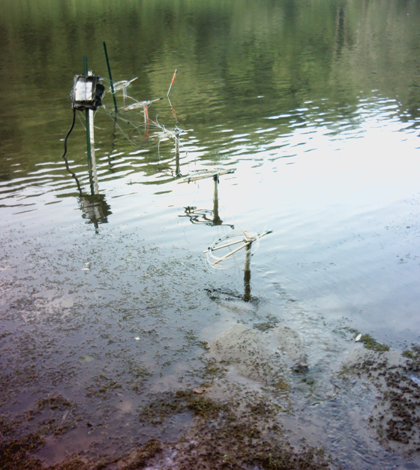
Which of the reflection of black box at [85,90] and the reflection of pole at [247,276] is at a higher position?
the reflection of black box at [85,90]

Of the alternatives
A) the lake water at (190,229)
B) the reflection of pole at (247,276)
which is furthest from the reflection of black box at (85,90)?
the reflection of pole at (247,276)

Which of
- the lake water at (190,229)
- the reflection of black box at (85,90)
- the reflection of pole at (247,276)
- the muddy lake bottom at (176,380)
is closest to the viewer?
the muddy lake bottom at (176,380)

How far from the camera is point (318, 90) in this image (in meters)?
32.5

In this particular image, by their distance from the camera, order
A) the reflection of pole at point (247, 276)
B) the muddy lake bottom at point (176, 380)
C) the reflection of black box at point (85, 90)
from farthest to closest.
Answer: the reflection of black box at point (85, 90), the reflection of pole at point (247, 276), the muddy lake bottom at point (176, 380)

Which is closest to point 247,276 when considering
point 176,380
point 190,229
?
point 176,380

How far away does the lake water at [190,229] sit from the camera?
320 inches

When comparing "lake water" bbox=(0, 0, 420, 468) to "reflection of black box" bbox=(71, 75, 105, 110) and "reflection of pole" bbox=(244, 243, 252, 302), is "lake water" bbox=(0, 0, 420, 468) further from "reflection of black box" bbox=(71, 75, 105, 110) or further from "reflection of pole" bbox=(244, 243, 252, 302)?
"reflection of black box" bbox=(71, 75, 105, 110)

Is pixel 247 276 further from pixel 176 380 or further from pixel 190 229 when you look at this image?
pixel 190 229

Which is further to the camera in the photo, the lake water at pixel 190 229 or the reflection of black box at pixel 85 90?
the reflection of black box at pixel 85 90

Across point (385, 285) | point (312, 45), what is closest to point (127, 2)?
point (312, 45)

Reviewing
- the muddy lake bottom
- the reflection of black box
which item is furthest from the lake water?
the reflection of black box

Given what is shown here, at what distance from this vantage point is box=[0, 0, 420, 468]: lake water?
812 cm

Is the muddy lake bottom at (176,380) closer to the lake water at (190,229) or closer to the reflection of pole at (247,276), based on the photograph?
the lake water at (190,229)

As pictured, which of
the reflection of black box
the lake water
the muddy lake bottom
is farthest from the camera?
the reflection of black box
